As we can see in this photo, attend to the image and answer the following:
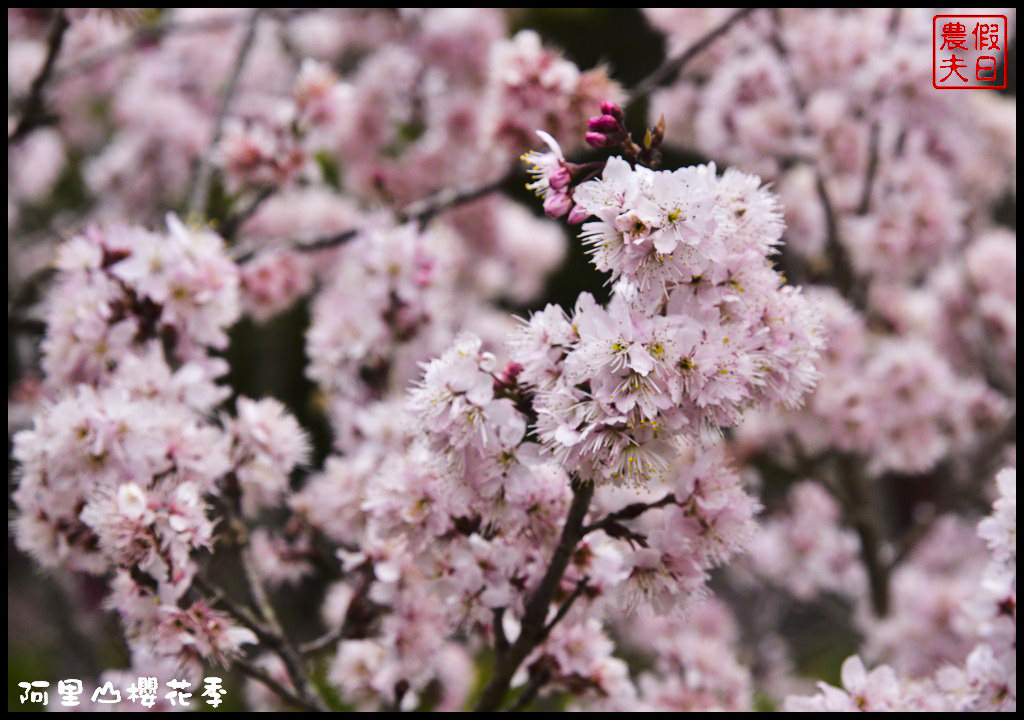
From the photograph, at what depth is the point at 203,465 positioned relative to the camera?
141 cm

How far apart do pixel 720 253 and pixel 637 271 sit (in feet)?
0.30

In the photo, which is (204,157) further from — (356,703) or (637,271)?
(637,271)

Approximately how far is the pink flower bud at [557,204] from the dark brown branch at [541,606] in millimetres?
309

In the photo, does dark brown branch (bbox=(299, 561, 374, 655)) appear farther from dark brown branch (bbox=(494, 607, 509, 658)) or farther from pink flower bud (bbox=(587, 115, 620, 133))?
pink flower bud (bbox=(587, 115, 620, 133))

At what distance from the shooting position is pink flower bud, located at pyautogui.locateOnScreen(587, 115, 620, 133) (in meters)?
1.10

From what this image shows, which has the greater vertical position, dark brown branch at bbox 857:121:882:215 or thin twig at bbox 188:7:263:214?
thin twig at bbox 188:7:263:214

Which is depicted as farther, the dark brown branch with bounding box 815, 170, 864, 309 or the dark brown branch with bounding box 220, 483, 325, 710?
the dark brown branch with bounding box 815, 170, 864, 309

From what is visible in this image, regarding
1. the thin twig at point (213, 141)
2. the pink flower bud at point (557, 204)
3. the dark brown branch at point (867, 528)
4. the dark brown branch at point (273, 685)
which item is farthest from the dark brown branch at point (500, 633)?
the dark brown branch at point (867, 528)

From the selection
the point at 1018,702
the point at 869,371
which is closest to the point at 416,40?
the point at 869,371

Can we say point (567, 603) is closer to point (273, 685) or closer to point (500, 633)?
point (500, 633)

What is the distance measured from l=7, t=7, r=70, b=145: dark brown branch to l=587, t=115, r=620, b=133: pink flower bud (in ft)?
4.53

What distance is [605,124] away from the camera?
111cm

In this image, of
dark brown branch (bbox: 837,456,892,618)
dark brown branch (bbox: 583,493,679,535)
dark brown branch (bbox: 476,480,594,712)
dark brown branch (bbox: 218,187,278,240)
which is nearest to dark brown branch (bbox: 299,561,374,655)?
dark brown branch (bbox: 476,480,594,712)

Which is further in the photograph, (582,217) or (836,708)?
(836,708)
